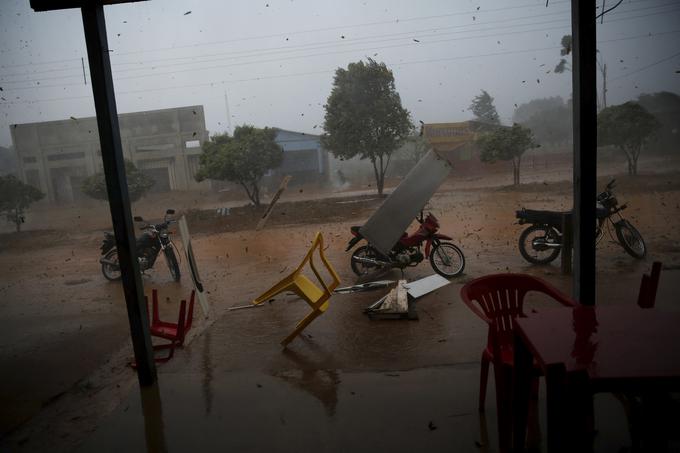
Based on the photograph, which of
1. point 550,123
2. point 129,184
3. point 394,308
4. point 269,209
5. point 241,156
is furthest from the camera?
point 550,123

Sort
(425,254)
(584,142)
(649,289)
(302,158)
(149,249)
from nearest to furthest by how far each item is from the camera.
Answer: (649,289), (584,142), (425,254), (149,249), (302,158)

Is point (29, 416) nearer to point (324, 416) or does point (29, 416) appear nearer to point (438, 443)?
point (324, 416)

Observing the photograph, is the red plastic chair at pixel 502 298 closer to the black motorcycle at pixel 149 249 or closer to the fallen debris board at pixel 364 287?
the fallen debris board at pixel 364 287

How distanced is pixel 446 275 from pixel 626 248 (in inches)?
100

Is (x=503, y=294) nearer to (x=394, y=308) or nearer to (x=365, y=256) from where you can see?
(x=394, y=308)

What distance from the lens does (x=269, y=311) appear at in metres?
4.88

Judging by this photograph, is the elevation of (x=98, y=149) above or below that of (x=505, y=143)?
above

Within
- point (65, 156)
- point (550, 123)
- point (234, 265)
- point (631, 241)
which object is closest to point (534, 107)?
point (550, 123)

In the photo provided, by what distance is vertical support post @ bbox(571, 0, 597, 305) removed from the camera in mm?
2172

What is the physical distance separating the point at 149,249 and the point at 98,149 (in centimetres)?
426

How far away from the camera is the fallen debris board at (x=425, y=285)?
198 inches

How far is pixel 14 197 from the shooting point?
5531mm

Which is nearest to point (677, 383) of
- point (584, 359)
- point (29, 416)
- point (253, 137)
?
point (584, 359)

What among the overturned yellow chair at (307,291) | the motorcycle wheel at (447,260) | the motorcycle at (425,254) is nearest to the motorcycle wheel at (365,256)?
the motorcycle at (425,254)
